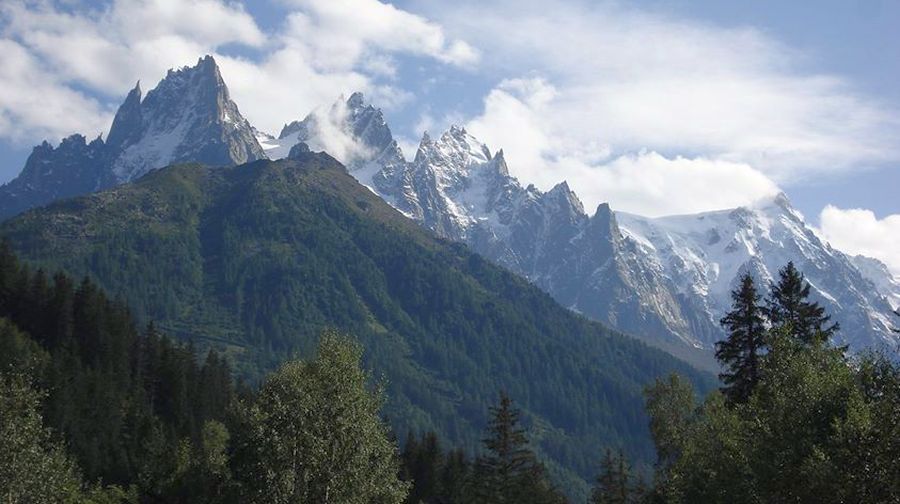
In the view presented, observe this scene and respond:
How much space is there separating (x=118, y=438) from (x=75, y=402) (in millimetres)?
8173

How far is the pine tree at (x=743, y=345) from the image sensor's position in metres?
60.5

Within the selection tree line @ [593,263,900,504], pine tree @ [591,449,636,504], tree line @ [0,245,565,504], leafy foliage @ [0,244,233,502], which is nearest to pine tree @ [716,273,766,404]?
tree line @ [593,263,900,504]

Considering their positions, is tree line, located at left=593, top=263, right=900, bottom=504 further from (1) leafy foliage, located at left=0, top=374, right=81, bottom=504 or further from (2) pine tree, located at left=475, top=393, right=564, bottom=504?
(1) leafy foliage, located at left=0, top=374, right=81, bottom=504

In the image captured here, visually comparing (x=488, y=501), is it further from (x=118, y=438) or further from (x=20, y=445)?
(x=118, y=438)

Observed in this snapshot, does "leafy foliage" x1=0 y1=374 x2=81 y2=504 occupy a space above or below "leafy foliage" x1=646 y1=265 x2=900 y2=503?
below

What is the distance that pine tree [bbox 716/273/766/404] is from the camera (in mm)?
60500

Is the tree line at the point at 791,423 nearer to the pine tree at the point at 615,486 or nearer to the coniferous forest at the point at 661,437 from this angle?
the coniferous forest at the point at 661,437

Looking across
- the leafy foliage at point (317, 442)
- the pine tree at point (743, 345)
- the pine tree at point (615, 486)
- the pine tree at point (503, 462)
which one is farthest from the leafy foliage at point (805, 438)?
the pine tree at point (503, 462)

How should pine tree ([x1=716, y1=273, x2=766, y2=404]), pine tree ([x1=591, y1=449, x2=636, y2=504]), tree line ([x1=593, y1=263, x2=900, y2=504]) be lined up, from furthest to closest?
pine tree ([x1=591, y1=449, x2=636, y2=504]), pine tree ([x1=716, y1=273, x2=766, y2=404]), tree line ([x1=593, y1=263, x2=900, y2=504])

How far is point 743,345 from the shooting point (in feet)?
201

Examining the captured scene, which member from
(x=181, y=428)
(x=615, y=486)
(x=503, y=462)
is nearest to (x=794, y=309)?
(x=615, y=486)

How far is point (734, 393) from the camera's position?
2431 inches

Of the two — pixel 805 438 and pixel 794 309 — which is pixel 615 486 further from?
pixel 805 438

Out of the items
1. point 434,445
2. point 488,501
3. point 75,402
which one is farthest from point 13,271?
point 488,501
